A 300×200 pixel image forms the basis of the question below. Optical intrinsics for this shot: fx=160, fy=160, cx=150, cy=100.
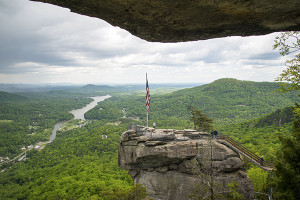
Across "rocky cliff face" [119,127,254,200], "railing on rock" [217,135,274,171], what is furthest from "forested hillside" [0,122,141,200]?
"railing on rock" [217,135,274,171]

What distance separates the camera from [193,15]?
760 centimetres

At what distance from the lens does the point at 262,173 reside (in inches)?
935

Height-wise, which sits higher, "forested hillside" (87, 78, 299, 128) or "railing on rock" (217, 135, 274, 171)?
"railing on rock" (217, 135, 274, 171)

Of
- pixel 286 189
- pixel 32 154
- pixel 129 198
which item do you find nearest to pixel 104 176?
pixel 129 198

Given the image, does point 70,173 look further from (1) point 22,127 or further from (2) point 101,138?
Answer: (1) point 22,127

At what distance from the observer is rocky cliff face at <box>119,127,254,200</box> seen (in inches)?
658

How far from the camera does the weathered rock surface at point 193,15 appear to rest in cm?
687

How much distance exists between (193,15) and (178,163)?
1612cm

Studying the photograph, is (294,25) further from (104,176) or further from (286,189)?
(104,176)

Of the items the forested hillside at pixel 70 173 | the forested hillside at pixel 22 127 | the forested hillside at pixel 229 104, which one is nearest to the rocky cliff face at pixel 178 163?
the forested hillside at pixel 70 173

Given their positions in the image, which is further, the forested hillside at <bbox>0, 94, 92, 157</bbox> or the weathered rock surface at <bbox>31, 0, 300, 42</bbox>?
the forested hillside at <bbox>0, 94, 92, 157</bbox>

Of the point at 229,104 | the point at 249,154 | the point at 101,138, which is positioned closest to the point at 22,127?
the point at 101,138

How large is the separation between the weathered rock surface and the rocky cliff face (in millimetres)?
10901

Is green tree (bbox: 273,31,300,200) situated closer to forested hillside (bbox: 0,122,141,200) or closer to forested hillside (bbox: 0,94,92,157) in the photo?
forested hillside (bbox: 0,122,141,200)
